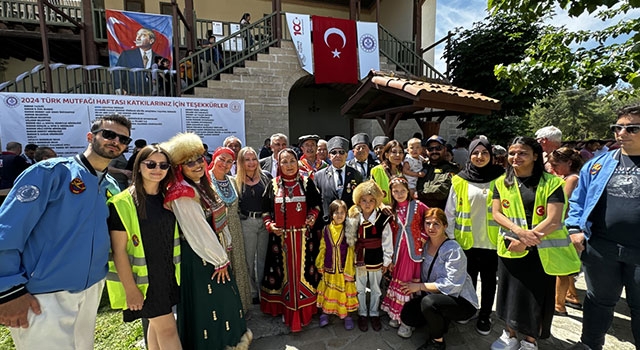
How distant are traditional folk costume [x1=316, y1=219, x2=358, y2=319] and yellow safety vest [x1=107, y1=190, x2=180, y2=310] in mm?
1630

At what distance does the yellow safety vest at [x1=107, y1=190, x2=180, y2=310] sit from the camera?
6.15 ft

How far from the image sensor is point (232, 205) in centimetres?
300

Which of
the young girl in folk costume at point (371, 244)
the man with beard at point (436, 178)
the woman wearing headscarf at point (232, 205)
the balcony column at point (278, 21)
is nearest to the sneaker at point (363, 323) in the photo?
the young girl in folk costume at point (371, 244)

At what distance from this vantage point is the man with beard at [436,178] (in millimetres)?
3318

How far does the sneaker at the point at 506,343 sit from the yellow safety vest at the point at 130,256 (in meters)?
2.91

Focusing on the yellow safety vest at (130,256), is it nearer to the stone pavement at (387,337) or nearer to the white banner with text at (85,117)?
the stone pavement at (387,337)

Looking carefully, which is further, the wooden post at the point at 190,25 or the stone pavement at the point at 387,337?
the wooden post at the point at 190,25

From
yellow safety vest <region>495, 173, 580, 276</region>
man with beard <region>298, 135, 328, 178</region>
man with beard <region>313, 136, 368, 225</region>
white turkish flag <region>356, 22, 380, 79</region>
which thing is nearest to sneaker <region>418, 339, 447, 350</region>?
yellow safety vest <region>495, 173, 580, 276</region>

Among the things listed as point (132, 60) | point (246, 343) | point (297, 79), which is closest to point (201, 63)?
point (132, 60)

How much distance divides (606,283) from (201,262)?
3138 mm

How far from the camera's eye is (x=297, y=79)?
9.55 meters

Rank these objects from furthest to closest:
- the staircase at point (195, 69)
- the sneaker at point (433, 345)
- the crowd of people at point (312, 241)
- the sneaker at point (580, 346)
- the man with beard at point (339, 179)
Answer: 1. the staircase at point (195, 69)
2. the man with beard at point (339, 179)
3. the sneaker at point (433, 345)
4. the sneaker at point (580, 346)
5. the crowd of people at point (312, 241)

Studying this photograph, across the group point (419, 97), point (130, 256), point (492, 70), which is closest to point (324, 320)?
point (130, 256)

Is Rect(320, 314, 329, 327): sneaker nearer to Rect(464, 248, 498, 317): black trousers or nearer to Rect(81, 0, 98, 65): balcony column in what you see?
Rect(464, 248, 498, 317): black trousers
